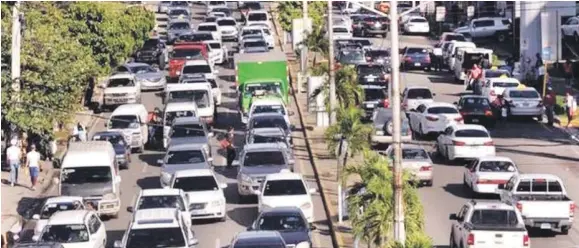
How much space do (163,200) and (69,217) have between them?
11.5 feet

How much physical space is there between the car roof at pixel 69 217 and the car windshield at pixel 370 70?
3013 centimetres

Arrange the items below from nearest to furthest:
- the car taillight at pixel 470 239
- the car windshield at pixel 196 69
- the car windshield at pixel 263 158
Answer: the car taillight at pixel 470 239, the car windshield at pixel 263 158, the car windshield at pixel 196 69

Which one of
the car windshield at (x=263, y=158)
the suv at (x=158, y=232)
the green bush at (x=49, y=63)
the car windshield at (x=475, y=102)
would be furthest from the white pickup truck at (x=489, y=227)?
the car windshield at (x=475, y=102)

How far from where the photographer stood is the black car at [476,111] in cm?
5256

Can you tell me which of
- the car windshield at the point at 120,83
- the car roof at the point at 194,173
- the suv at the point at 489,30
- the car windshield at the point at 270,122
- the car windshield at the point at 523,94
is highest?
the suv at the point at 489,30

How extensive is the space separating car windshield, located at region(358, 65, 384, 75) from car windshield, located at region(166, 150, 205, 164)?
2018 centimetres

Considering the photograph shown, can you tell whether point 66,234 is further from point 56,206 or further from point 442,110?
point 442,110

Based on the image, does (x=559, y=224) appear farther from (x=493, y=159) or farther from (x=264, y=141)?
(x=264, y=141)

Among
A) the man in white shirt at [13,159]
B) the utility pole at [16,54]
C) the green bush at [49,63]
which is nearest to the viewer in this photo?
the man in white shirt at [13,159]

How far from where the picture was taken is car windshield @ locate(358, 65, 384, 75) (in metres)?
61.9

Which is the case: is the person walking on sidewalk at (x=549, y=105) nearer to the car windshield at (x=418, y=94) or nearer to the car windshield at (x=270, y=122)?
the car windshield at (x=418, y=94)

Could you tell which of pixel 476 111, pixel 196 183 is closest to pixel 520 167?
pixel 476 111

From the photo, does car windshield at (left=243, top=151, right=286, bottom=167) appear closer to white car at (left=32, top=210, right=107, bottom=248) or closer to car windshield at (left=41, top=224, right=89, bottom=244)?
white car at (left=32, top=210, right=107, bottom=248)

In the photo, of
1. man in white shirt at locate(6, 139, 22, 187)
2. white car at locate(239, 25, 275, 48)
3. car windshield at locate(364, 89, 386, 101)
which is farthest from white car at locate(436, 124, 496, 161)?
white car at locate(239, 25, 275, 48)
